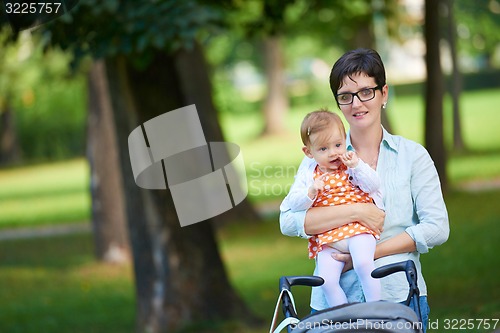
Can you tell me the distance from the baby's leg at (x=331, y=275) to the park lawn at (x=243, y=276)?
480 centimetres

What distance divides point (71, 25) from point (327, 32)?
14.8m

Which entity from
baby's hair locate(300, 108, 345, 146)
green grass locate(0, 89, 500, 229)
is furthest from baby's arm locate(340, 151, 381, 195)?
green grass locate(0, 89, 500, 229)

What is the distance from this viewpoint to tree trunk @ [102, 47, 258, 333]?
10.1 metres

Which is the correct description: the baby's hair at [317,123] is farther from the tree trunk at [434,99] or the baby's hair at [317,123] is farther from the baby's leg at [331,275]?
the tree trunk at [434,99]

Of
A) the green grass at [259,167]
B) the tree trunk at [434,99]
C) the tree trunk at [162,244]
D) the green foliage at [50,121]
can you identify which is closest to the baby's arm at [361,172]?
the tree trunk at [162,244]

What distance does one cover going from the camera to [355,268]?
3754mm

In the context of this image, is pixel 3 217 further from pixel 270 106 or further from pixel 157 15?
pixel 270 106

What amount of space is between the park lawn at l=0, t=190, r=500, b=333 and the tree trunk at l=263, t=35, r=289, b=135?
27.8m

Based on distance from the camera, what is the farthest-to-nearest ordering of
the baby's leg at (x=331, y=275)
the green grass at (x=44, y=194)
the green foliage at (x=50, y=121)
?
the green foliage at (x=50, y=121)
the green grass at (x=44, y=194)
the baby's leg at (x=331, y=275)

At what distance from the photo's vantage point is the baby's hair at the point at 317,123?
12.3 feet

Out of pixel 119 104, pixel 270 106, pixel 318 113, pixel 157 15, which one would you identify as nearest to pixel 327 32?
pixel 119 104

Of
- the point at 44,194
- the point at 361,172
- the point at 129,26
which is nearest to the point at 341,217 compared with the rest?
the point at 361,172

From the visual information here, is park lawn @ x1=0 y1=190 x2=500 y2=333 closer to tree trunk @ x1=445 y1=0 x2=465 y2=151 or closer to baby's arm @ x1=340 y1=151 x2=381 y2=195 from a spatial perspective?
baby's arm @ x1=340 y1=151 x2=381 y2=195

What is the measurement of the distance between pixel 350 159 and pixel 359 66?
0.38 meters
